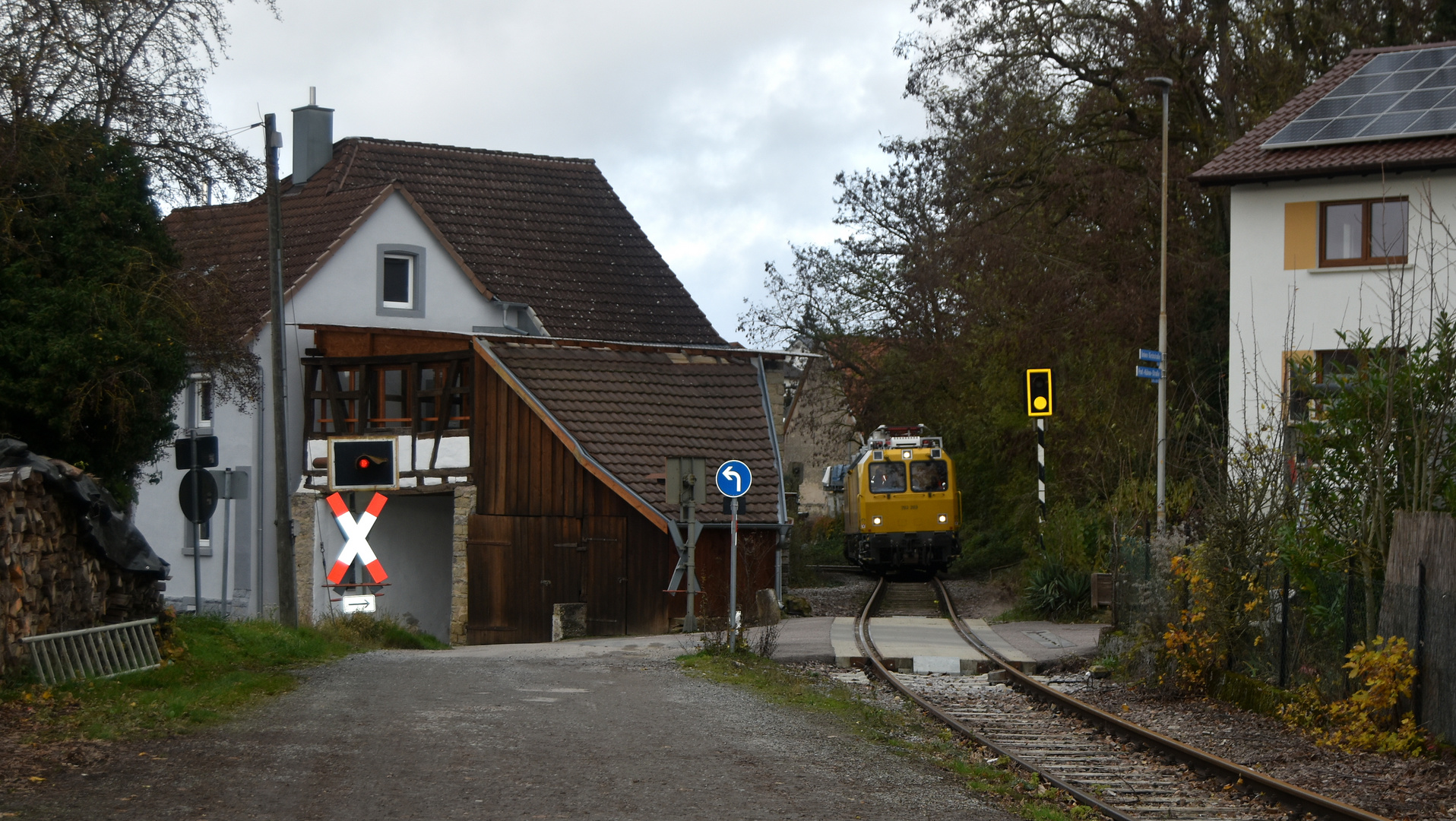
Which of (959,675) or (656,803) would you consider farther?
(959,675)

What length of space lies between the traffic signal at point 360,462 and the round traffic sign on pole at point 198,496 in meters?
8.16

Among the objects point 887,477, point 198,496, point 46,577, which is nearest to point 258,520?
point 887,477

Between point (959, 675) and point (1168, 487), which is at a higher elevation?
point (1168, 487)

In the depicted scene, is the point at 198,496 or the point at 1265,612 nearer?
the point at 1265,612

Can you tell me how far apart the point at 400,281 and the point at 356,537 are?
48.4 ft

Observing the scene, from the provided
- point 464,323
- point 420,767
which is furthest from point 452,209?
point 420,767

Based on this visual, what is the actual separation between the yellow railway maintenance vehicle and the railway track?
56.9 feet

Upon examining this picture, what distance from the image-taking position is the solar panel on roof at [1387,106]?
2527 cm

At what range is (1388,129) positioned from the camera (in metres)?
25.3

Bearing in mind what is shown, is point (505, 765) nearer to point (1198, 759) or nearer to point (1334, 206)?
point (1198, 759)

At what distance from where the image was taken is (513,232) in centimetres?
3706

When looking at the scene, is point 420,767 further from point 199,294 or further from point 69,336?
point 199,294

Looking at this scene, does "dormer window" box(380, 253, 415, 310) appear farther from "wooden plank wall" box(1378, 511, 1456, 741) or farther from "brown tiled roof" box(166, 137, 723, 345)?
"wooden plank wall" box(1378, 511, 1456, 741)

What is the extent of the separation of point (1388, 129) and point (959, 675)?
12670 mm
